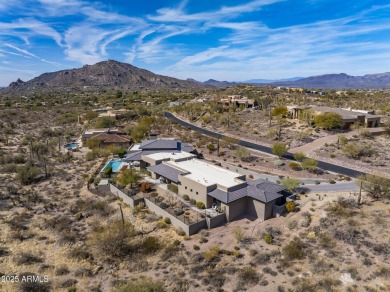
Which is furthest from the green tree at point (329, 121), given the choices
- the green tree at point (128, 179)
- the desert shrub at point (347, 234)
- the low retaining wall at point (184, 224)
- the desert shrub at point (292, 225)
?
the low retaining wall at point (184, 224)

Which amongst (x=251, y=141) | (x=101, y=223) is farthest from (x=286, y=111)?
(x=101, y=223)

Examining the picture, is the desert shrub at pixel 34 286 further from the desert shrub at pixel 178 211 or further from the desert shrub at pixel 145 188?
the desert shrub at pixel 145 188

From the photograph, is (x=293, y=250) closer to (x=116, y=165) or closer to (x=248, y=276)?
(x=248, y=276)

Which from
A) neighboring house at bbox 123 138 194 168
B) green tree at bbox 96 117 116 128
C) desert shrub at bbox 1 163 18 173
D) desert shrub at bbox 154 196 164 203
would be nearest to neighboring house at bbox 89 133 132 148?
neighboring house at bbox 123 138 194 168

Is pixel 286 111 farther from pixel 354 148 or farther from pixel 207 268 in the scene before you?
pixel 207 268

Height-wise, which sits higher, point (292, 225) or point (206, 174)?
point (206, 174)

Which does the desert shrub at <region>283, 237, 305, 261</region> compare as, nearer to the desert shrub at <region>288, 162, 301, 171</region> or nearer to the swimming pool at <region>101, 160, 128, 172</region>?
the desert shrub at <region>288, 162, 301, 171</region>

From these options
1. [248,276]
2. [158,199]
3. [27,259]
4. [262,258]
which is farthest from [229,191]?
[27,259]
